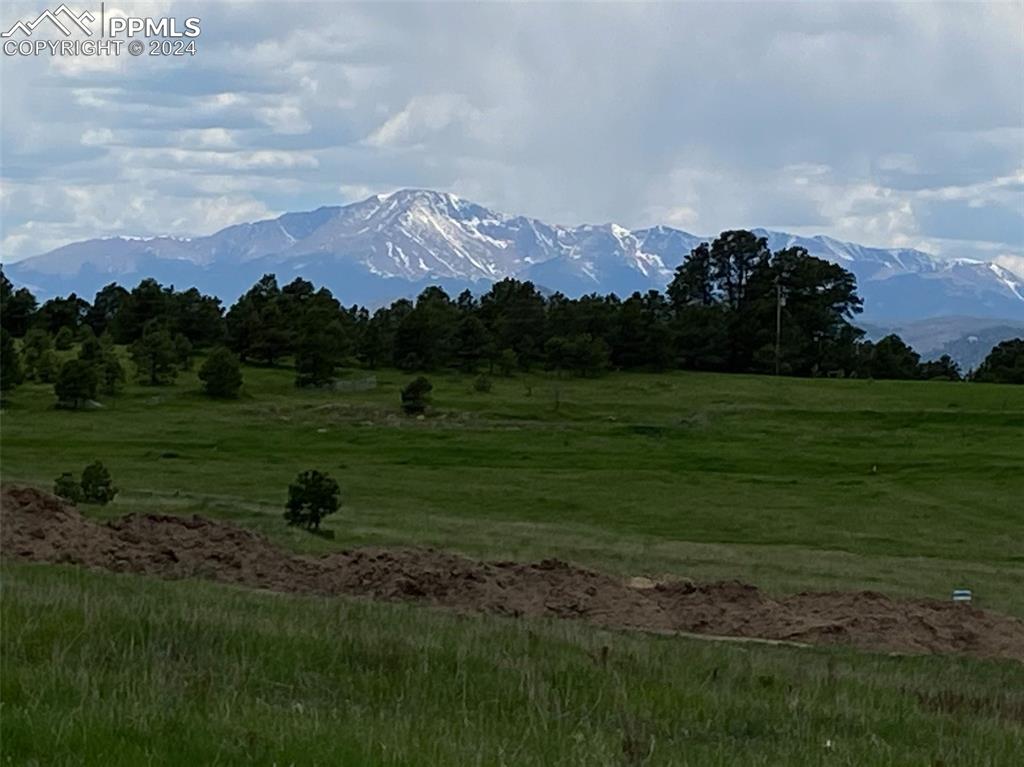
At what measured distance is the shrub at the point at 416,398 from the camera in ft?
237

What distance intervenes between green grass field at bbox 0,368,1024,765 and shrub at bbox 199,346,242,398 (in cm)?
116

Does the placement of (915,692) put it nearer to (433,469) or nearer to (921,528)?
(921,528)

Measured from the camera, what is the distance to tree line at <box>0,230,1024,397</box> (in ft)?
281

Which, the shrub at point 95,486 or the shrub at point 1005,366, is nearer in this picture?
the shrub at point 95,486

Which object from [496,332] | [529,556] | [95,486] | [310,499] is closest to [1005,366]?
[496,332]

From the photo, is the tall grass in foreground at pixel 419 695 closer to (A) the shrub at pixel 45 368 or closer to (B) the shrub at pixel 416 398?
(B) the shrub at pixel 416 398

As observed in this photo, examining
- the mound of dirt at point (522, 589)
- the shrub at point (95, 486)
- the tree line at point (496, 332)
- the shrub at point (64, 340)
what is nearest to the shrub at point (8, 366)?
the tree line at point (496, 332)

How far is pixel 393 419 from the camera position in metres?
69.8

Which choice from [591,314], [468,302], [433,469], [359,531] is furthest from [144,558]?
[468,302]

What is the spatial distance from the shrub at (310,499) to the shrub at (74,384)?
43927mm

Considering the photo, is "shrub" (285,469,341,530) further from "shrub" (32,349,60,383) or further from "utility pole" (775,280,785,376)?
"utility pole" (775,280,785,376)

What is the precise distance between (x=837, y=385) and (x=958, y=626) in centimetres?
Answer: 7306

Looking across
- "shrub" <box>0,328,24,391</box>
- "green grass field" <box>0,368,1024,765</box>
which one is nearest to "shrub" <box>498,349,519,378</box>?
"green grass field" <box>0,368,1024,765</box>

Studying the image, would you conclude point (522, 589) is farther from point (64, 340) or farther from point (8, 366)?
point (64, 340)
